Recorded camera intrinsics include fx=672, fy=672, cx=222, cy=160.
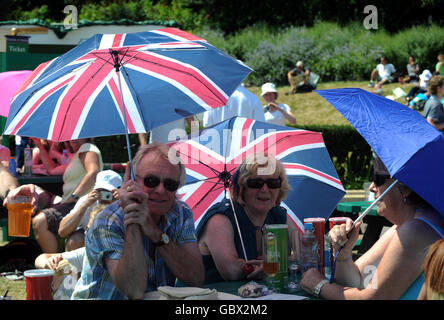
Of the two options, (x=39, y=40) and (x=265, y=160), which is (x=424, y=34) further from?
(x=265, y=160)

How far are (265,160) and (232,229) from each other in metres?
0.43

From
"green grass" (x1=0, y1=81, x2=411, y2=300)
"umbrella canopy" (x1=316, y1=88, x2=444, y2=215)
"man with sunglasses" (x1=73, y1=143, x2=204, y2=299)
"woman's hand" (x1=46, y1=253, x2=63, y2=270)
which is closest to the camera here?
"umbrella canopy" (x1=316, y1=88, x2=444, y2=215)

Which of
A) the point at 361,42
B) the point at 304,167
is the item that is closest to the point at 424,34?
the point at 361,42

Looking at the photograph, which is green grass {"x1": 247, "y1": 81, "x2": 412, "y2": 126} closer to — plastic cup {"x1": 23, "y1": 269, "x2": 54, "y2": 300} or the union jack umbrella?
the union jack umbrella

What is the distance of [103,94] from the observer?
3688 millimetres

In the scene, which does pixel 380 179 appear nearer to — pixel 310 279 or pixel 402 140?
pixel 402 140

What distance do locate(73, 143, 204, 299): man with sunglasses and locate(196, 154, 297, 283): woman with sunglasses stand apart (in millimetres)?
433

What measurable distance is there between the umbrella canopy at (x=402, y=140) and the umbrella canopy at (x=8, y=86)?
4.79 meters

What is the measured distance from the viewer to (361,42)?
3009 cm

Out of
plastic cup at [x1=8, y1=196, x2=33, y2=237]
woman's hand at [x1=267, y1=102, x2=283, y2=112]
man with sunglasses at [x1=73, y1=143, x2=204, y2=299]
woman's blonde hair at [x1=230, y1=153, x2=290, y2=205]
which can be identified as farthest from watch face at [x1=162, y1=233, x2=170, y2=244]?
woman's hand at [x1=267, y1=102, x2=283, y2=112]

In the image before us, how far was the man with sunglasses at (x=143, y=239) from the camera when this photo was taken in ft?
9.44

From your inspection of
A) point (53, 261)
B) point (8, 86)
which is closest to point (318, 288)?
point (53, 261)

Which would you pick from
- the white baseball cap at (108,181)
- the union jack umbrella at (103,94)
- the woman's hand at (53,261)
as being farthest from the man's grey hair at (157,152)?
the white baseball cap at (108,181)

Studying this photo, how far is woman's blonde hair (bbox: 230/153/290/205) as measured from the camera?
379cm
